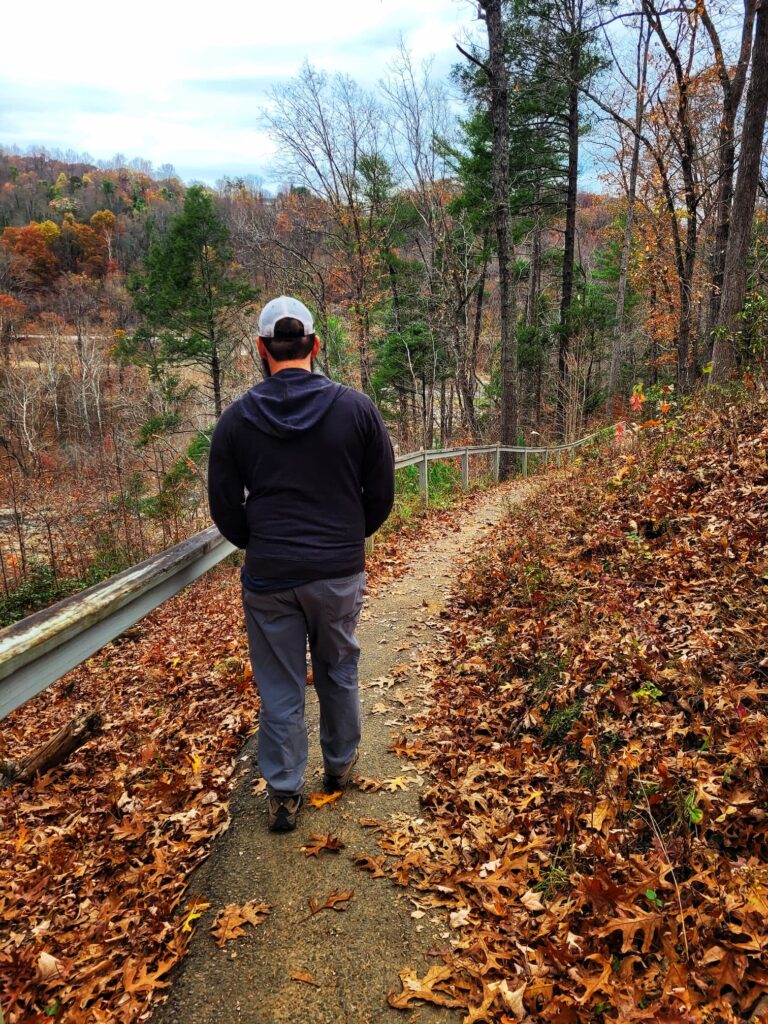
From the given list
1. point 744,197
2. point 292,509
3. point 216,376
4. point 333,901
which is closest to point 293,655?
point 292,509

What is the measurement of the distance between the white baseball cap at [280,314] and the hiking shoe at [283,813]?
235 cm

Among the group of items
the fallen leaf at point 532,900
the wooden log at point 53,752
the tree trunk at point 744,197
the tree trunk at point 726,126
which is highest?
the tree trunk at point 726,126

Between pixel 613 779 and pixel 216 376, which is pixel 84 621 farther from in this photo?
pixel 216 376

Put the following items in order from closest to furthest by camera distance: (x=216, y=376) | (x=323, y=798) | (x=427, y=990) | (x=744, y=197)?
(x=427, y=990), (x=323, y=798), (x=744, y=197), (x=216, y=376)

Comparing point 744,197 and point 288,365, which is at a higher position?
point 744,197

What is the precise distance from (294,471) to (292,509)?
0.59 ft

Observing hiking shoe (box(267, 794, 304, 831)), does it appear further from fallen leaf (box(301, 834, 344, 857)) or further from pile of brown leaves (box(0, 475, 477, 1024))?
pile of brown leaves (box(0, 475, 477, 1024))

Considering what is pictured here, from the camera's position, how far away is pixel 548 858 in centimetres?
276

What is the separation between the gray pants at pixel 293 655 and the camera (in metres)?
2.87

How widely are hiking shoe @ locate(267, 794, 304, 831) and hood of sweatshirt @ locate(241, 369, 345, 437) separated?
189cm

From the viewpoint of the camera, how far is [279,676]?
9.71ft

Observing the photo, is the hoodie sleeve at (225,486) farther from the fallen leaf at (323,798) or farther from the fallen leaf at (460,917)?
the fallen leaf at (460,917)

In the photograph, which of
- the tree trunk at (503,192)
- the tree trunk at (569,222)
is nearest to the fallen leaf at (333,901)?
the tree trunk at (503,192)

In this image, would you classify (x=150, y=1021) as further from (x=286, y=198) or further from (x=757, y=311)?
(x=286, y=198)
